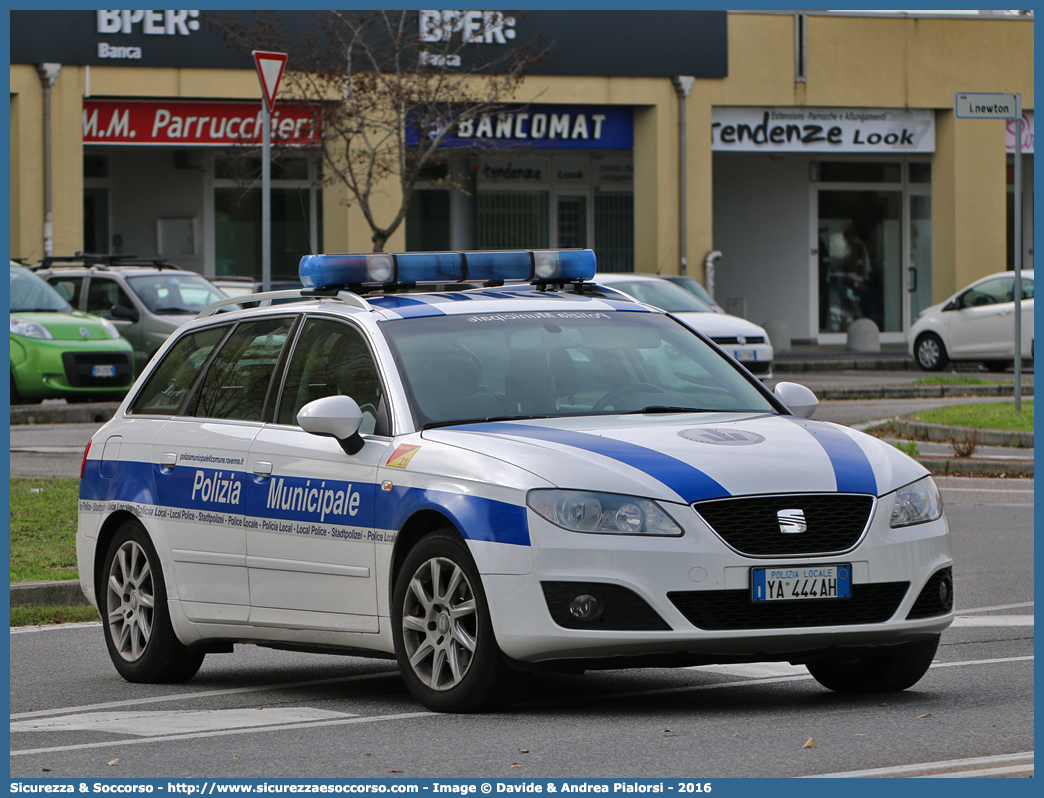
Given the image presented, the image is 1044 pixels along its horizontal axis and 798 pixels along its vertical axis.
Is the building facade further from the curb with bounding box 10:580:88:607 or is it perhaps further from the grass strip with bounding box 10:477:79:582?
the curb with bounding box 10:580:88:607

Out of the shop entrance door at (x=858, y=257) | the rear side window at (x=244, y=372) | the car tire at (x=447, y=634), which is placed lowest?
the car tire at (x=447, y=634)

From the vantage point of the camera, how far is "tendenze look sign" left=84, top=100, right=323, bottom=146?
3198cm

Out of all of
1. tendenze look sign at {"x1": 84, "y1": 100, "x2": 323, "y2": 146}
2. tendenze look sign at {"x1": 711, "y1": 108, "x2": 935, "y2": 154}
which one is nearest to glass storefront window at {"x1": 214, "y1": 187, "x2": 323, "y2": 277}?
tendenze look sign at {"x1": 84, "y1": 100, "x2": 323, "y2": 146}

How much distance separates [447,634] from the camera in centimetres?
670

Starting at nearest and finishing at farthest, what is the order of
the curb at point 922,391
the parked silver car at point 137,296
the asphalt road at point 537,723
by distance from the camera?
the asphalt road at point 537,723 < the curb at point 922,391 < the parked silver car at point 137,296

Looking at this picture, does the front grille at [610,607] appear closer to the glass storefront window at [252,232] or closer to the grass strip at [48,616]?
the grass strip at [48,616]

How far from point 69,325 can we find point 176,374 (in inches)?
592

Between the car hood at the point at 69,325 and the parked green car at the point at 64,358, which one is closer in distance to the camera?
the parked green car at the point at 64,358

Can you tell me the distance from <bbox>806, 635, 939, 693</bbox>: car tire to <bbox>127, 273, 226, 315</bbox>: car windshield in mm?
19725

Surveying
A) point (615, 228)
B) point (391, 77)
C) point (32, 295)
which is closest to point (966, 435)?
point (32, 295)

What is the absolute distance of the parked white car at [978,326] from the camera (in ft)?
96.3

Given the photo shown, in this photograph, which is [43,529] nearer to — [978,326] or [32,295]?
[32,295]

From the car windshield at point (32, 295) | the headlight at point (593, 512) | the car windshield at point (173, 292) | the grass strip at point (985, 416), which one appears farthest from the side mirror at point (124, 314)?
the headlight at point (593, 512)

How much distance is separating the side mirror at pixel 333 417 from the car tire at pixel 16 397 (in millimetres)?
16679
